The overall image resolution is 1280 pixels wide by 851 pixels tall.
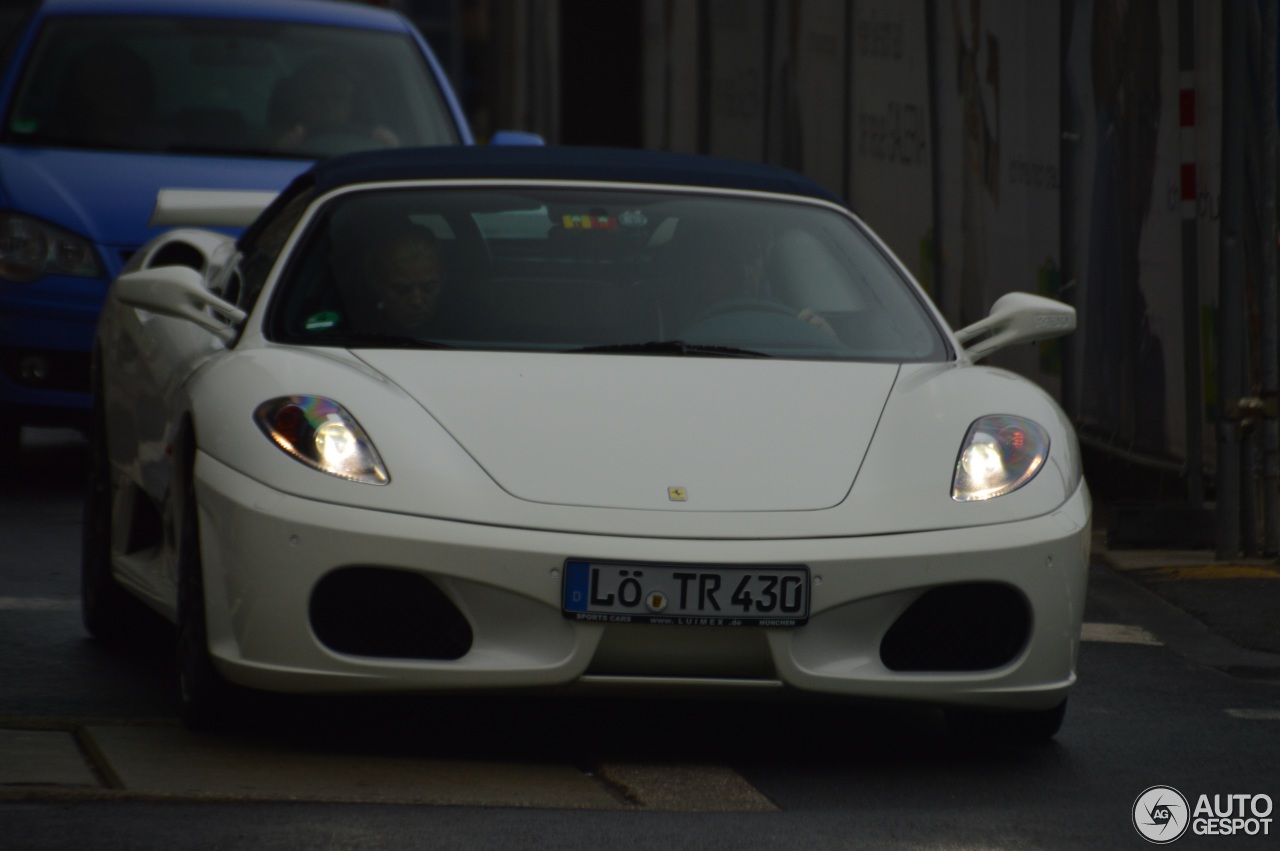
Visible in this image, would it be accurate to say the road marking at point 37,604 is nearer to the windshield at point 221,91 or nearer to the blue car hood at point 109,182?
the blue car hood at point 109,182

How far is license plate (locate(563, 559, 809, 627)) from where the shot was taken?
4.77 metres

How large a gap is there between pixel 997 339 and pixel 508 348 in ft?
3.92

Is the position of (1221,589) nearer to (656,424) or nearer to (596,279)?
(596,279)

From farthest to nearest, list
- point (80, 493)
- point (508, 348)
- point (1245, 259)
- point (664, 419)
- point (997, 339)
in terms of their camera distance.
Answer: point (80, 493)
point (1245, 259)
point (997, 339)
point (508, 348)
point (664, 419)

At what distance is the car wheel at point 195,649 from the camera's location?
199 inches

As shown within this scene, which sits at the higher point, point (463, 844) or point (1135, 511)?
point (463, 844)

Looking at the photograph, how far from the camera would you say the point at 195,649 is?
5.07m

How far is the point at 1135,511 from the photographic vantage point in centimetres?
870

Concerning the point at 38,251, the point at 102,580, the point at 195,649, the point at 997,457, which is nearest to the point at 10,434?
the point at 38,251

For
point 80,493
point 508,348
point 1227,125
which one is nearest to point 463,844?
point 508,348

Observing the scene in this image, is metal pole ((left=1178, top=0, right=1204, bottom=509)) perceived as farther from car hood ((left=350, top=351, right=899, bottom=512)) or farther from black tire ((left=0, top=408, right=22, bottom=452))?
black tire ((left=0, top=408, right=22, bottom=452))

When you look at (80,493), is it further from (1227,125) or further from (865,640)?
(865,640)

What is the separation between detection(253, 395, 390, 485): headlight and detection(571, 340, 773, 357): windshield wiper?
0.70 metres

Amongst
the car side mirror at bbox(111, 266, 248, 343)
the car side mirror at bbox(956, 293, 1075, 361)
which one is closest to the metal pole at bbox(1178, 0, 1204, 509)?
the car side mirror at bbox(956, 293, 1075, 361)
